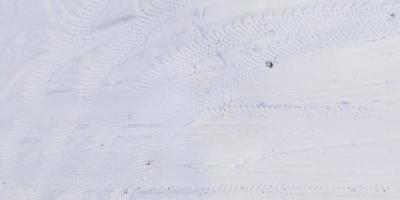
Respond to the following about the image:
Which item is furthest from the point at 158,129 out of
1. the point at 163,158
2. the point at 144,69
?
the point at 144,69

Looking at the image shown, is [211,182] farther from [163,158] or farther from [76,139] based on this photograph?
[76,139]

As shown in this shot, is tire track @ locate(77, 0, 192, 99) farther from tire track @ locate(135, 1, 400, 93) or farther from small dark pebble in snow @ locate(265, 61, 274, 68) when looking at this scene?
small dark pebble in snow @ locate(265, 61, 274, 68)

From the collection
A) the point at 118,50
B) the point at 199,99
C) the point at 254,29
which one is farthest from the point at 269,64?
the point at 118,50

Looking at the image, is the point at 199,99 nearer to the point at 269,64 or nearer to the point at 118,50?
the point at 269,64

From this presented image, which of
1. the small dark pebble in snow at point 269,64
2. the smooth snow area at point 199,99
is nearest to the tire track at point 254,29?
the smooth snow area at point 199,99

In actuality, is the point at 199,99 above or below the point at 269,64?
below

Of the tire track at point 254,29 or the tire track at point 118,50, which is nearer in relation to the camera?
the tire track at point 254,29

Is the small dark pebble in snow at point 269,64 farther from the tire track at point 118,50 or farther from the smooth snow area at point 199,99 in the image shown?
the tire track at point 118,50

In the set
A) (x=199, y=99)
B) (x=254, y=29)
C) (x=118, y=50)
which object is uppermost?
(x=254, y=29)

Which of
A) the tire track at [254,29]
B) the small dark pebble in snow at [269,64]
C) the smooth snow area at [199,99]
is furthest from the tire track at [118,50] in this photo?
the small dark pebble in snow at [269,64]
